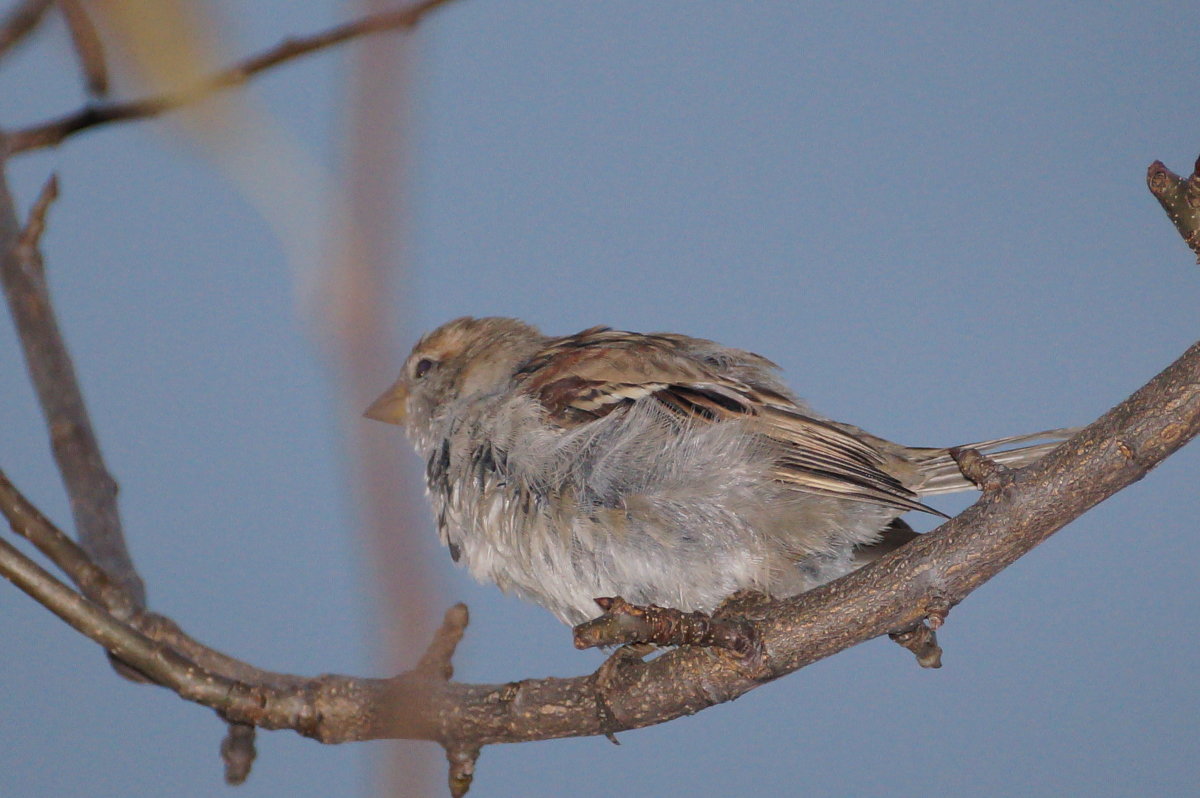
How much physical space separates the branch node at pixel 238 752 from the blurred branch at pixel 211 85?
33.6 inches

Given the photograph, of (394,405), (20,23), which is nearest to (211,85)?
(20,23)

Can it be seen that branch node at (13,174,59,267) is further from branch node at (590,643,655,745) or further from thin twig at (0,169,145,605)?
branch node at (590,643,655,745)

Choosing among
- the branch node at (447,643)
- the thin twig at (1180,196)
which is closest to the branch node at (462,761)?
the branch node at (447,643)

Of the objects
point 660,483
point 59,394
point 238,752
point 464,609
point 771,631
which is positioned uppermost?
point 59,394

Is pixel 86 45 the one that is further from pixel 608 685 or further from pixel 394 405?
pixel 394 405

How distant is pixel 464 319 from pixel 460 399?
366mm

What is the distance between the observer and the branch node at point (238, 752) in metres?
1.63

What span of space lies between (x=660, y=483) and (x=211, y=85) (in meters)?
1.49

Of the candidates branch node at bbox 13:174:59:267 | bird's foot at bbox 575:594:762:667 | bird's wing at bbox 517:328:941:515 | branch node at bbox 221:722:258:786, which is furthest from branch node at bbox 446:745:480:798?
branch node at bbox 13:174:59:267

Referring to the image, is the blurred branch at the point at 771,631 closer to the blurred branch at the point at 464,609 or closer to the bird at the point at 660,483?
the blurred branch at the point at 464,609

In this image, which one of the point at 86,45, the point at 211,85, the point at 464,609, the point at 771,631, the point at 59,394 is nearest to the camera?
the point at 211,85

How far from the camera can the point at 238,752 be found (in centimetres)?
163

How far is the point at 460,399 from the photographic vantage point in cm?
247

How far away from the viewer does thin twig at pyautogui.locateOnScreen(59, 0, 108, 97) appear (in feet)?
3.65
